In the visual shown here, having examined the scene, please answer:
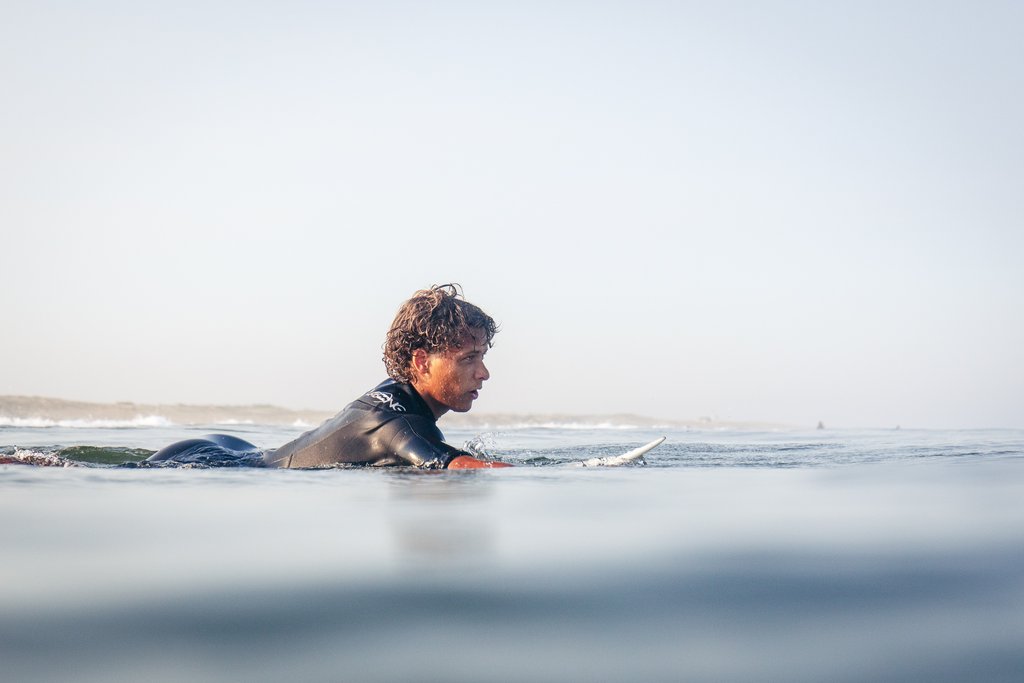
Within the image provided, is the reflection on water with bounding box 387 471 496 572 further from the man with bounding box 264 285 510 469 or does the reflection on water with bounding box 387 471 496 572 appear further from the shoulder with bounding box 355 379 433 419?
the shoulder with bounding box 355 379 433 419

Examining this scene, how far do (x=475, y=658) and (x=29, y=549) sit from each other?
4.00 ft

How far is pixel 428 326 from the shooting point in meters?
5.36

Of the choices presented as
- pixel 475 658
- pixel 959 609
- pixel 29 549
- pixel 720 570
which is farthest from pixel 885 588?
pixel 29 549

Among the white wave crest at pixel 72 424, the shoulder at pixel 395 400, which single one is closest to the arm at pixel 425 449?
the shoulder at pixel 395 400

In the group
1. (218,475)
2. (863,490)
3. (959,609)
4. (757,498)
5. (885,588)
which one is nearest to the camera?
(959,609)

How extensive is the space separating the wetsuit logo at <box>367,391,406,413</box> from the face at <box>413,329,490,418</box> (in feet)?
1.21

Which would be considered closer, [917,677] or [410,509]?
[917,677]

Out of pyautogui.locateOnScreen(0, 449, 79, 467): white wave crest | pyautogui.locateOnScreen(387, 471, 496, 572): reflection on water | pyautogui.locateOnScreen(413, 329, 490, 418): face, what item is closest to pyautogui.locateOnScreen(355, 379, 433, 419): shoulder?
pyautogui.locateOnScreen(413, 329, 490, 418): face

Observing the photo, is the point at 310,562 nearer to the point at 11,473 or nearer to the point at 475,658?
the point at 475,658

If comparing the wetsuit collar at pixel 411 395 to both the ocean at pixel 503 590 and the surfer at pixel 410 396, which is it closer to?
the surfer at pixel 410 396

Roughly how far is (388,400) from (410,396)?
205mm

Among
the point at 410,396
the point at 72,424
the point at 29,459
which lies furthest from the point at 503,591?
the point at 72,424

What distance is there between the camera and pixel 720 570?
1.79 m

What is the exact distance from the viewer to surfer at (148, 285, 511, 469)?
15.8ft
